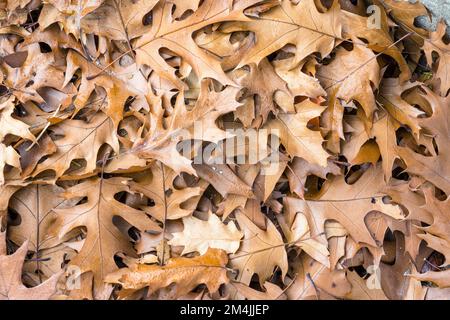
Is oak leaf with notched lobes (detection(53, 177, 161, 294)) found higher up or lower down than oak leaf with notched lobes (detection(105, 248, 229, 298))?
higher up

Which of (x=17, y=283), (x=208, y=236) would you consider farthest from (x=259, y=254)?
(x=17, y=283)

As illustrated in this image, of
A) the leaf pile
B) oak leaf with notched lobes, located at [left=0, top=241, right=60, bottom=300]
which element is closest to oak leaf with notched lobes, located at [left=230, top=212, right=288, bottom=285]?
the leaf pile

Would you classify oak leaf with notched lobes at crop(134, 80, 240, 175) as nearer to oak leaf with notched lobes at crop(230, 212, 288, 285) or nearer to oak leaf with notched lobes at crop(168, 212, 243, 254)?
oak leaf with notched lobes at crop(168, 212, 243, 254)

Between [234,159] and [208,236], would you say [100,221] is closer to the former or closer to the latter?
[208,236]

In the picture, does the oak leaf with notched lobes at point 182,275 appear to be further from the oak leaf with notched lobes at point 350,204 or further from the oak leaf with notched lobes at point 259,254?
the oak leaf with notched lobes at point 350,204

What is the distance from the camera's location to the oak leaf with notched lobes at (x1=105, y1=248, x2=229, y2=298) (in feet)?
5.52

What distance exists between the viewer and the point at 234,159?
1755 millimetres

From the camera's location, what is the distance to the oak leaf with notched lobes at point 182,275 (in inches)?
66.3

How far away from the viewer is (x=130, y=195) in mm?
1835

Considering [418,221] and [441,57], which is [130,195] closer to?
[418,221]

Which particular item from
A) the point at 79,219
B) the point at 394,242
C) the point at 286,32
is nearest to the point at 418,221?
the point at 394,242

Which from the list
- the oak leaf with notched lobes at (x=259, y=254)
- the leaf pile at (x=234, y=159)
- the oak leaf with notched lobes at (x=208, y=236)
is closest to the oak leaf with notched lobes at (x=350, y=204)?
the leaf pile at (x=234, y=159)

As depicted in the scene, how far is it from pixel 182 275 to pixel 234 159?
414 mm

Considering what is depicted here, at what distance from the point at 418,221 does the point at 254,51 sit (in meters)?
0.78
